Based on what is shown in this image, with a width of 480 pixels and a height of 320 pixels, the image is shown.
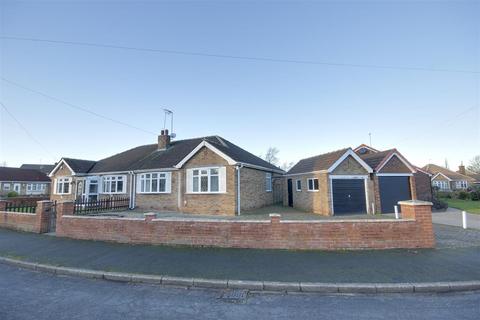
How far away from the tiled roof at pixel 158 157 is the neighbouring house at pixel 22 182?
30086 millimetres

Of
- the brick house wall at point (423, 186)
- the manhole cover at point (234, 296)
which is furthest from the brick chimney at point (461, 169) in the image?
the manhole cover at point (234, 296)

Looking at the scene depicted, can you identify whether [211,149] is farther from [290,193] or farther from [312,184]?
[290,193]

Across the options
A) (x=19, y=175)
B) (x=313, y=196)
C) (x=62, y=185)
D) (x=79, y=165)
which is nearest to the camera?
(x=313, y=196)

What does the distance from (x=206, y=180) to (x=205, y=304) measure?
37.5 ft

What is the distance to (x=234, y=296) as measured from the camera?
4.64 m

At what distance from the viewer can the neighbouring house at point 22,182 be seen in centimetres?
4203

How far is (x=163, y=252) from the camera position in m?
7.29

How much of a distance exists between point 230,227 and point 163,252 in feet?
7.15

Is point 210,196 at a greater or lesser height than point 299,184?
lesser

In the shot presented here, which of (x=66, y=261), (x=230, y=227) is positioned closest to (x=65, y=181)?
(x=66, y=261)

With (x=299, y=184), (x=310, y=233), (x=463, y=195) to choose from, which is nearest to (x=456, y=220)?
(x=299, y=184)

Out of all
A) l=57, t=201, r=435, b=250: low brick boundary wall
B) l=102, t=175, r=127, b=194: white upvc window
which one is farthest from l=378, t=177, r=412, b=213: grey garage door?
l=102, t=175, r=127, b=194: white upvc window

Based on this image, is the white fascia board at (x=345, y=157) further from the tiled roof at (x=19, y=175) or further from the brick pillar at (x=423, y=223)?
the tiled roof at (x=19, y=175)

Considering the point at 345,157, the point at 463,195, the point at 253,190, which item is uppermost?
the point at 345,157
